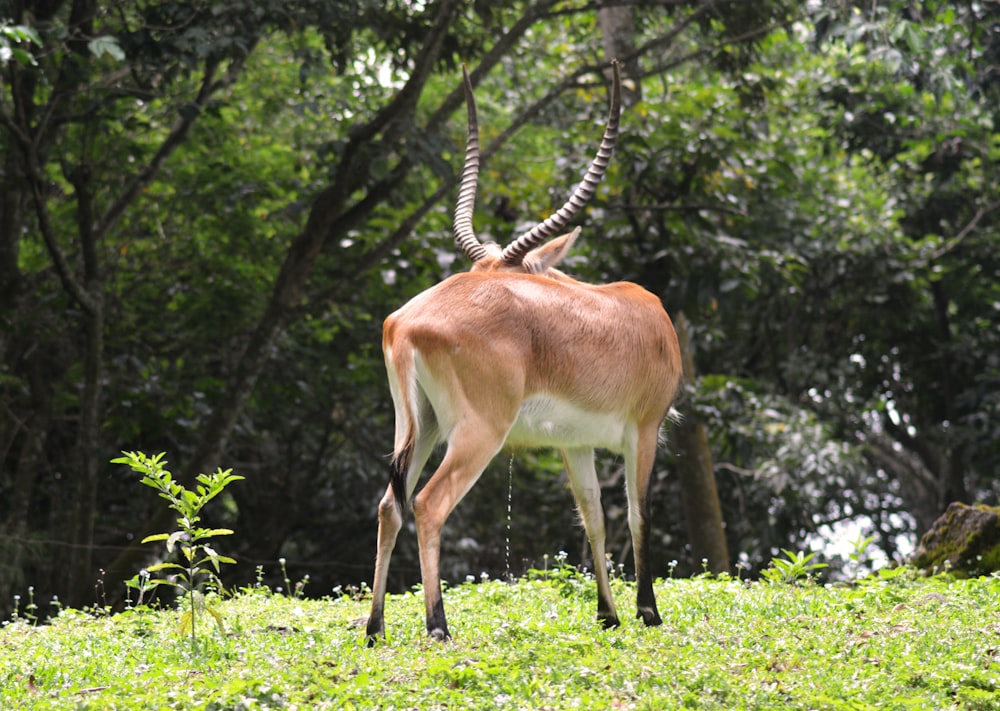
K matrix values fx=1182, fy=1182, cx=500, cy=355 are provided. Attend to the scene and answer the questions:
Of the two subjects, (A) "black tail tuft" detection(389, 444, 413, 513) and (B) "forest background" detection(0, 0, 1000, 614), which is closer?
(A) "black tail tuft" detection(389, 444, 413, 513)

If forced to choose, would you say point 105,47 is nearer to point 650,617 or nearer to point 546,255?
point 546,255

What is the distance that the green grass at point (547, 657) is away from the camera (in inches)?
169

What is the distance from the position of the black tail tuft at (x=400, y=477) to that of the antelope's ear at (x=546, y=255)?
1.54 meters

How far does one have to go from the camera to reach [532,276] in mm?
6055

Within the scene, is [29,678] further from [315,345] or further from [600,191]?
[315,345]

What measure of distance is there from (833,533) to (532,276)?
12.2 m

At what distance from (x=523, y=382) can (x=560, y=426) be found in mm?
433

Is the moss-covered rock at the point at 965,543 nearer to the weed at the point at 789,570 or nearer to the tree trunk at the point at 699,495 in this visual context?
the weed at the point at 789,570

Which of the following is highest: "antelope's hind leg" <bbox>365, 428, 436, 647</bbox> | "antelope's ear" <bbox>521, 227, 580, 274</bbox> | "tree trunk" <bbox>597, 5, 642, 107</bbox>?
"tree trunk" <bbox>597, 5, 642, 107</bbox>

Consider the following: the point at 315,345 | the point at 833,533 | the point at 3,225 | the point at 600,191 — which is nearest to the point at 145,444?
the point at 315,345

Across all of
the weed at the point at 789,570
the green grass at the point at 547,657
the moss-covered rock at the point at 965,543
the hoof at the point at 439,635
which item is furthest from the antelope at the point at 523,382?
the moss-covered rock at the point at 965,543

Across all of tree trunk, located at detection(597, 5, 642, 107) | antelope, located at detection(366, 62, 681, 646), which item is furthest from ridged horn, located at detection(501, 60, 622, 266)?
tree trunk, located at detection(597, 5, 642, 107)

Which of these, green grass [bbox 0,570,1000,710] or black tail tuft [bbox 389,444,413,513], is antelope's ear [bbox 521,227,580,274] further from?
green grass [bbox 0,570,1000,710]

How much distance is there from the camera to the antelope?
17.7ft
